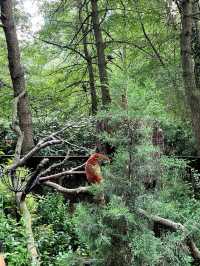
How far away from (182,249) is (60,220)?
2.96 meters

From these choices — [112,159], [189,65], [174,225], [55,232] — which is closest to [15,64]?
[189,65]

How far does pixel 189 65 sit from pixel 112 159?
4.71 m

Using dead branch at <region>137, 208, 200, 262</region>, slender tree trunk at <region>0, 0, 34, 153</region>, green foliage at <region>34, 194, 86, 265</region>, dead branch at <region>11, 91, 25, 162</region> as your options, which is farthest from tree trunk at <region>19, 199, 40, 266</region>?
slender tree trunk at <region>0, 0, 34, 153</region>

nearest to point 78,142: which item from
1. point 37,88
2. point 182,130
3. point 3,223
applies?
point 37,88

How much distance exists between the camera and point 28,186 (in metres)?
5.51

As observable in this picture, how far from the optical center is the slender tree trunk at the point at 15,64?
8.91 metres

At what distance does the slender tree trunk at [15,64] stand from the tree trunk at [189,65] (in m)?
3.72

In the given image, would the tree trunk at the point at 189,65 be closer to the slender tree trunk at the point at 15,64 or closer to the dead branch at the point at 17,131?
the dead branch at the point at 17,131

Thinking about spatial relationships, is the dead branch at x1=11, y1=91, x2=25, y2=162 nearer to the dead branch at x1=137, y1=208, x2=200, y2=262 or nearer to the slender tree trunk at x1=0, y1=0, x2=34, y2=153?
the slender tree trunk at x1=0, y1=0, x2=34, y2=153

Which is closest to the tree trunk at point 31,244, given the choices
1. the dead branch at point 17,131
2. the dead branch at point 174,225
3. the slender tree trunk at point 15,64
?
the dead branch at point 174,225

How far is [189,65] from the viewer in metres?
8.09

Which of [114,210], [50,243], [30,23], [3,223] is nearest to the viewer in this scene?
[114,210]

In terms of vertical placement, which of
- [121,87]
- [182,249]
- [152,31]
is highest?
[152,31]

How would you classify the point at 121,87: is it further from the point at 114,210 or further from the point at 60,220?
the point at 60,220
